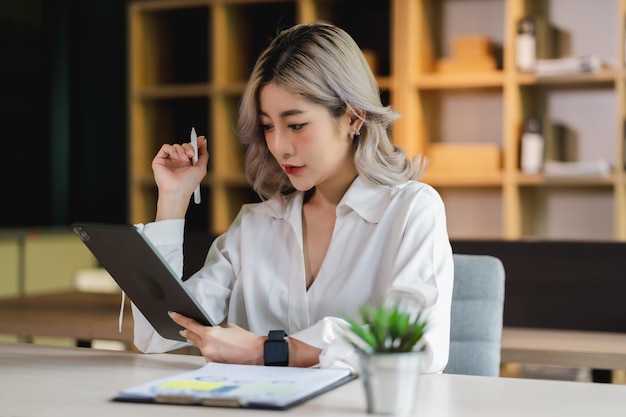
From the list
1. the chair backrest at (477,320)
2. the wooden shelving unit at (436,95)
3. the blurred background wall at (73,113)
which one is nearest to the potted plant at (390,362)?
the chair backrest at (477,320)

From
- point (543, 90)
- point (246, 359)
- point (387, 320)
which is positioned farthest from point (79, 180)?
point (387, 320)

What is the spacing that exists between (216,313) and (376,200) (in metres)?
0.41

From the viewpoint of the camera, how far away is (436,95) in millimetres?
5043

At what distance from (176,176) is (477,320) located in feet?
2.34

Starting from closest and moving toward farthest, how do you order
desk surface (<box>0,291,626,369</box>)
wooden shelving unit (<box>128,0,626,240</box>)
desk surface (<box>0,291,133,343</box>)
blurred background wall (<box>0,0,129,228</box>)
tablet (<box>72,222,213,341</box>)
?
tablet (<box>72,222,213,341</box>) < desk surface (<box>0,291,626,369</box>) < desk surface (<box>0,291,133,343</box>) < wooden shelving unit (<box>128,0,626,240</box>) < blurred background wall (<box>0,0,129,228</box>)

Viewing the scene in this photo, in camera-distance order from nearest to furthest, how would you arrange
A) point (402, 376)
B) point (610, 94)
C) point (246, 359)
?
point (402, 376)
point (246, 359)
point (610, 94)

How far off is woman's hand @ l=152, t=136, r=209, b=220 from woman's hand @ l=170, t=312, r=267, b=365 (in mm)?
395

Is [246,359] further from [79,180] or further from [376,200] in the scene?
[79,180]

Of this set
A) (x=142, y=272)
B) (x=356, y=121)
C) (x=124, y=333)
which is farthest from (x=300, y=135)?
(x=124, y=333)

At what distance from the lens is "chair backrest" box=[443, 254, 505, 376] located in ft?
7.07

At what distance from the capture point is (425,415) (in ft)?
4.37

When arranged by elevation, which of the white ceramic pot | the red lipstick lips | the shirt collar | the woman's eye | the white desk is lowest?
the white desk

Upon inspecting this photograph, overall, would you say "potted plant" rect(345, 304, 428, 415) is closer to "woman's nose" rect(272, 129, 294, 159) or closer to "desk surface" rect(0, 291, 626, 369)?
"woman's nose" rect(272, 129, 294, 159)

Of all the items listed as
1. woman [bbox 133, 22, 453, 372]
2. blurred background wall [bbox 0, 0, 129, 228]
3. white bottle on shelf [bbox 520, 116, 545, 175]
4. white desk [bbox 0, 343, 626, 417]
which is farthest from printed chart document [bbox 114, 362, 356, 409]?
blurred background wall [bbox 0, 0, 129, 228]
